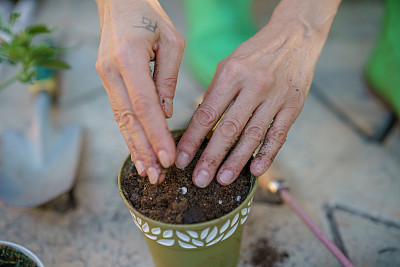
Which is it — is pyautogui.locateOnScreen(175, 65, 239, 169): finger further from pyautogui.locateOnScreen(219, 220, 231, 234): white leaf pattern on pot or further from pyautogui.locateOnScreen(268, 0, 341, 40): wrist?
pyautogui.locateOnScreen(268, 0, 341, 40): wrist

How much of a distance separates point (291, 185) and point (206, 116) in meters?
0.60

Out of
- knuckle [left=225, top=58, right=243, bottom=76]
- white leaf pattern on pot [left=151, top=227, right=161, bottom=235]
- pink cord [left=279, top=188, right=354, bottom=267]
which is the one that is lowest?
pink cord [left=279, top=188, right=354, bottom=267]

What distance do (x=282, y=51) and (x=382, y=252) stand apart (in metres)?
0.69

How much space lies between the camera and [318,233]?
896 millimetres

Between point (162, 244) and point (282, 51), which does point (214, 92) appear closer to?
point (282, 51)

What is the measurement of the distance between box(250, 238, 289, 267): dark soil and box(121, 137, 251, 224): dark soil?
32 cm

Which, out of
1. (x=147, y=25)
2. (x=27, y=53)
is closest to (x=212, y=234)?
(x=147, y=25)

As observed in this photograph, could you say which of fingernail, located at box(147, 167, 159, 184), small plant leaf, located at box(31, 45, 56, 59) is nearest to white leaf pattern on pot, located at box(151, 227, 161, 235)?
fingernail, located at box(147, 167, 159, 184)

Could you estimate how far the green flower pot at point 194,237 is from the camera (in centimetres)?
62

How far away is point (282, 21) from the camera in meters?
0.90

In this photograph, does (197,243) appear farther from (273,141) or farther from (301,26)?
(301,26)

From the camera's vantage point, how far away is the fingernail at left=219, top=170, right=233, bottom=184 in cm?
70

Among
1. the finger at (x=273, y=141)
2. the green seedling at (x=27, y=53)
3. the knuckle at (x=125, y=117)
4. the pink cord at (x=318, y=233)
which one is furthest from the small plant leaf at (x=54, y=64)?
the pink cord at (x=318, y=233)

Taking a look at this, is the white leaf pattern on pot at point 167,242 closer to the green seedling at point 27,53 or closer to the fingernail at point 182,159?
the fingernail at point 182,159
